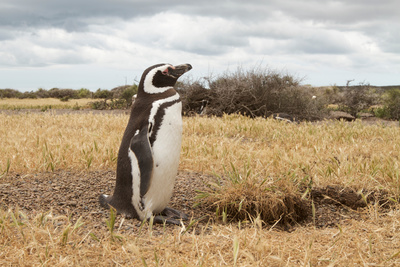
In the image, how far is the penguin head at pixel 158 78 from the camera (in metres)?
3.33

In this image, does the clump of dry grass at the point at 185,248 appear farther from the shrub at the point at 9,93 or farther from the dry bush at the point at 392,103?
the shrub at the point at 9,93

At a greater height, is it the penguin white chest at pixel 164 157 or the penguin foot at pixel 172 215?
the penguin white chest at pixel 164 157

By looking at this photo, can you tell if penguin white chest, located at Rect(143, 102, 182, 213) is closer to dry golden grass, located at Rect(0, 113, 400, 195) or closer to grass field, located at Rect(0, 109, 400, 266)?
grass field, located at Rect(0, 109, 400, 266)

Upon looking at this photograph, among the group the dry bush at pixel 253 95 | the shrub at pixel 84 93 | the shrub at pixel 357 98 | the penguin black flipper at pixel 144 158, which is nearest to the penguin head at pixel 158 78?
the penguin black flipper at pixel 144 158

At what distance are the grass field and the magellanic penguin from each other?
28cm

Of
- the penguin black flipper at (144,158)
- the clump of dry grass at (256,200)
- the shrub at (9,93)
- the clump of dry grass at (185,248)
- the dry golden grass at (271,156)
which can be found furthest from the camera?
the shrub at (9,93)

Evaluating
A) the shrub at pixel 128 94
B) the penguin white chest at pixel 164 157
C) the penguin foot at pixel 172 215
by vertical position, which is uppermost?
the shrub at pixel 128 94

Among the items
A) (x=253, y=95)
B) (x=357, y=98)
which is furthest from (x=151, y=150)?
(x=357, y=98)

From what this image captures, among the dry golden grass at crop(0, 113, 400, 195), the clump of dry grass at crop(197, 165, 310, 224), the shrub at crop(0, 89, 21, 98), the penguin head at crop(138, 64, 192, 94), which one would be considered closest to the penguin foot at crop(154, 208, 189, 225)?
the clump of dry grass at crop(197, 165, 310, 224)

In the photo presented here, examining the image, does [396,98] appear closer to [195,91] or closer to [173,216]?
[195,91]

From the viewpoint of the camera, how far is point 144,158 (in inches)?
120

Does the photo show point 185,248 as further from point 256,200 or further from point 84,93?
point 84,93

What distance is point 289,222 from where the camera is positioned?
376 centimetres

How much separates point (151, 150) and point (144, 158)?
3.4 inches
